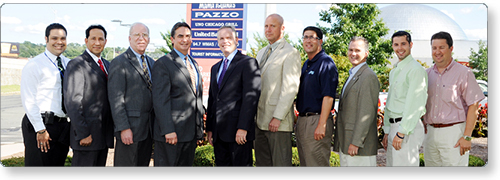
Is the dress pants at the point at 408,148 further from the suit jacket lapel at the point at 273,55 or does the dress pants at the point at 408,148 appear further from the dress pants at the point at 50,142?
the dress pants at the point at 50,142

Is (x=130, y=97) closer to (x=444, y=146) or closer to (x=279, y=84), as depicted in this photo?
(x=279, y=84)

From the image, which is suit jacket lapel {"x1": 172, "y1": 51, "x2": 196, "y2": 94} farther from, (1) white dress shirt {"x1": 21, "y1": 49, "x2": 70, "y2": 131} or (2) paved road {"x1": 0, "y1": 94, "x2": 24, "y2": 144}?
(2) paved road {"x1": 0, "y1": 94, "x2": 24, "y2": 144}

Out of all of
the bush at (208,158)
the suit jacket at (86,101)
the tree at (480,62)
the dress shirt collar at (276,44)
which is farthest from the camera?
the tree at (480,62)

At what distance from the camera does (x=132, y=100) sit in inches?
175

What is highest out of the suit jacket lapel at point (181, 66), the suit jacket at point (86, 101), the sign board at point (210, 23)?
the sign board at point (210, 23)

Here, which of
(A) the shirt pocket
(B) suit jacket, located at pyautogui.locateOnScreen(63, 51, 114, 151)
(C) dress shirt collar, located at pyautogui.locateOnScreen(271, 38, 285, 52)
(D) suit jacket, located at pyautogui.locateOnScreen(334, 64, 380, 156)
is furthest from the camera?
(C) dress shirt collar, located at pyautogui.locateOnScreen(271, 38, 285, 52)

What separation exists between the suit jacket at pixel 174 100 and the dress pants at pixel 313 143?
1.40 meters

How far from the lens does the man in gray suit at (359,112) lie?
447 cm

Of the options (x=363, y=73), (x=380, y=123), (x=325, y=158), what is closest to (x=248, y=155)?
(x=325, y=158)

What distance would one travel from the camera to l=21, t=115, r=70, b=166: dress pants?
4.59 meters

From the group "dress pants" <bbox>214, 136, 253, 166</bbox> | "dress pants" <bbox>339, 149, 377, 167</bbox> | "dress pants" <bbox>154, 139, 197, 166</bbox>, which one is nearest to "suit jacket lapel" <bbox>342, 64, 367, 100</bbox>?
"dress pants" <bbox>339, 149, 377, 167</bbox>

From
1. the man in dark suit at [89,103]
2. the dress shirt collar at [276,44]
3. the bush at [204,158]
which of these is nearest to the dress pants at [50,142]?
the man in dark suit at [89,103]

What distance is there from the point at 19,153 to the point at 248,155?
7.41 m

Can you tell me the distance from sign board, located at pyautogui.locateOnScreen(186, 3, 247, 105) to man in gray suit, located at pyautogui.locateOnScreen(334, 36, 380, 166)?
26.5 feet
